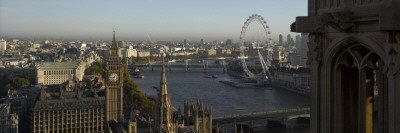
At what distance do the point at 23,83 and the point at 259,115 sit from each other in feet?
42.6

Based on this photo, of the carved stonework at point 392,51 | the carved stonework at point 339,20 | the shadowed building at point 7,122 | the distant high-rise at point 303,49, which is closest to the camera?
the carved stonework at point 392,51

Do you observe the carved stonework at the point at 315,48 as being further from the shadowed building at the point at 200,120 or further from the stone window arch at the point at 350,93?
the shadowed building at the point at 200,120

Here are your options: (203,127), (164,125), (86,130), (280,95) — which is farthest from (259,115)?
(280,95)

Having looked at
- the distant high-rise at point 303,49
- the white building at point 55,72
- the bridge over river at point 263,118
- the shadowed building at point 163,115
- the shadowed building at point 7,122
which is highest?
the distant high-rise at point 303,49

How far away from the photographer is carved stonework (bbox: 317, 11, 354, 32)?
3.68 feet

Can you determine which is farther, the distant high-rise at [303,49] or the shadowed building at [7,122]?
the distant high-rise at [303,49]

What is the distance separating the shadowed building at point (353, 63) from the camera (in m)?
0.98

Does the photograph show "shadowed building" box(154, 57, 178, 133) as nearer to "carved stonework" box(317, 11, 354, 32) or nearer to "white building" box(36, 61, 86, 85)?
"carved stonework" box(317, 11, 354, 32)

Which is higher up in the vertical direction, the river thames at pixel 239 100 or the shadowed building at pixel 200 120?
the shadowed building at pixel 200 120

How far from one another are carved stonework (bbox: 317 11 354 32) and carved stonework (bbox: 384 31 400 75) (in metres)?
0.15

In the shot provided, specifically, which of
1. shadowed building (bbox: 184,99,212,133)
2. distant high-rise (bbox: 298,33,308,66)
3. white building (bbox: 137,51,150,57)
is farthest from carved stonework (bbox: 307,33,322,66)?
white building (bbox: 137,51,150,57)

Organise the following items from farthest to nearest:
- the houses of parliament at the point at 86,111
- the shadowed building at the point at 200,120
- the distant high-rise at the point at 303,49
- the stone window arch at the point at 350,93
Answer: the distant high-rise at the point at 303,49
the houses of parliament at the point at 86,111
the shadowed building at the point at 200,120
the stone window arch at the point at 350,93

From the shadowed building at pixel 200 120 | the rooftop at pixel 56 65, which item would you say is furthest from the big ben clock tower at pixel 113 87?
the rooftop at pixel 56 65

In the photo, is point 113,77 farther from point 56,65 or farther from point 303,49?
point 303,49
